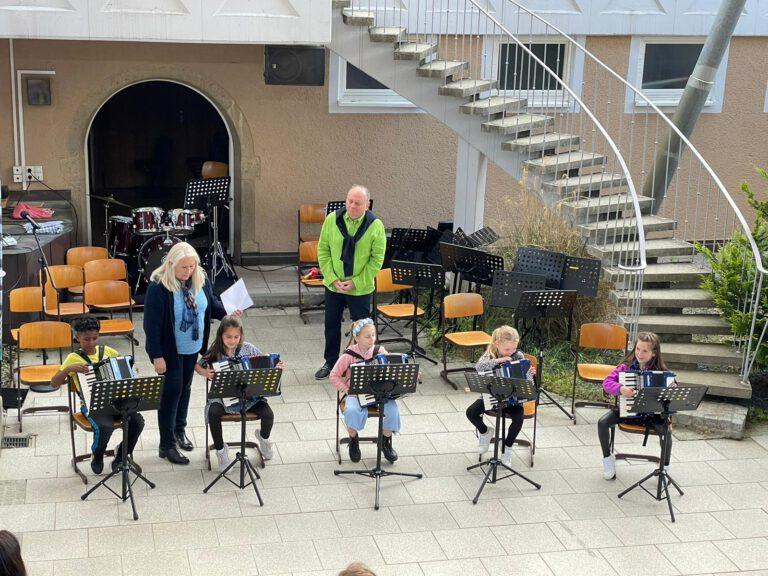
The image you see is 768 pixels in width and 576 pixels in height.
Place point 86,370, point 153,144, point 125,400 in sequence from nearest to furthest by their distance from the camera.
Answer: point 125,400
point 86,370
point 153,144

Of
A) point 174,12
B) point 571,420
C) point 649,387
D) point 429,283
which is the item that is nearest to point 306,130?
point 174,12

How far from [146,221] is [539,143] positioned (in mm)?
4661

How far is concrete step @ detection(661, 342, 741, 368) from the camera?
10125 mm

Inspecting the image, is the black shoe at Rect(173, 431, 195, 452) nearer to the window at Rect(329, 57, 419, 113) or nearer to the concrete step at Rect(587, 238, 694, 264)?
the concrete step at Rect(587, 238, 694, 264)

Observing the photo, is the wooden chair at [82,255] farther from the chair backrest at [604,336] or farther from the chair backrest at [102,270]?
the chair backrest at [604,336]

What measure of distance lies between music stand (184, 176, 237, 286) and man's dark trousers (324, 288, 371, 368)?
2.74 metres

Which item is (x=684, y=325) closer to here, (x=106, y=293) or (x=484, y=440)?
(x=484, y=440)

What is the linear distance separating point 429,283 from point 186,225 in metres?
3.61

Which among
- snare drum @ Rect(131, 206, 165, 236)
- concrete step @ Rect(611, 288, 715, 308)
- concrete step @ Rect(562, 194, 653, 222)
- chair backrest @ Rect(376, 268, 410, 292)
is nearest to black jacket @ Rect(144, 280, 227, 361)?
chair backrest @ Rect(376, 268, 410, 292)

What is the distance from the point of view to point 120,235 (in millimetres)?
12461

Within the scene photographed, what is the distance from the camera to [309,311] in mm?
12680

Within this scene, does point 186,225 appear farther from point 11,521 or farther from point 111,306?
point 11,521

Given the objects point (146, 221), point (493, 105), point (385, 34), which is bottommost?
point (146, 221)

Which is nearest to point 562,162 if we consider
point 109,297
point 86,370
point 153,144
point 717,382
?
point 717,382
